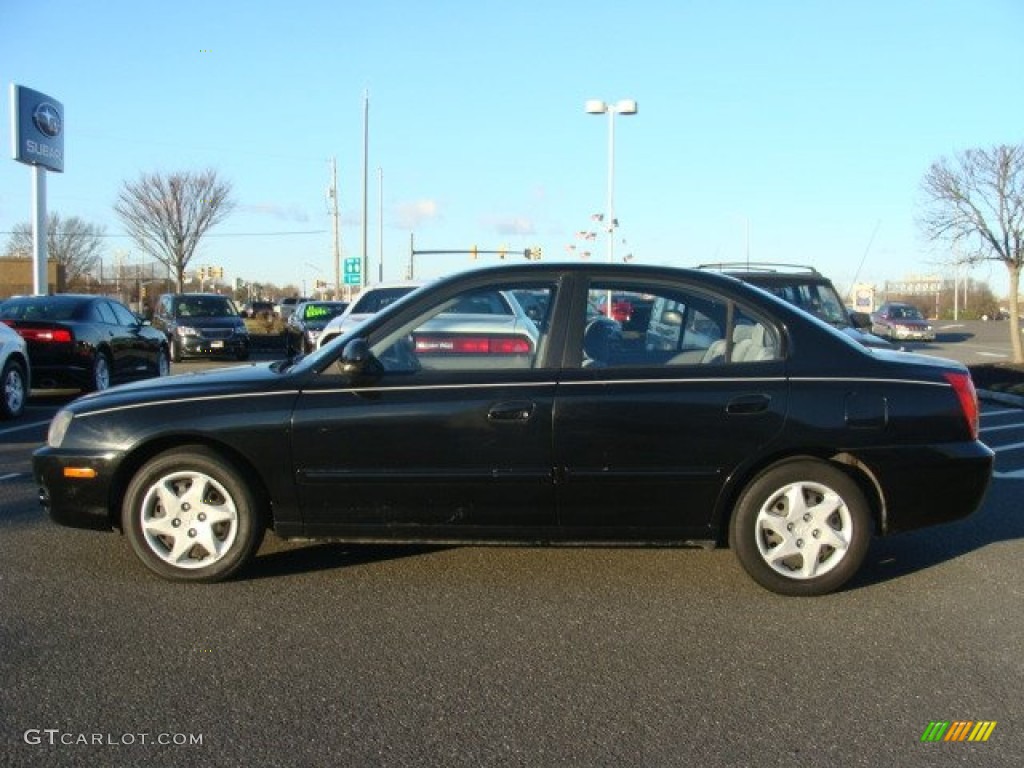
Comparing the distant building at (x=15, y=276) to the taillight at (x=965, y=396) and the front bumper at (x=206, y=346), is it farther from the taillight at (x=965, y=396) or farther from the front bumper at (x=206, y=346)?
the taillight at (x=965, y=396)

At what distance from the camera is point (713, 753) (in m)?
3.18

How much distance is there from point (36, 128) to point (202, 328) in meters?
7.70

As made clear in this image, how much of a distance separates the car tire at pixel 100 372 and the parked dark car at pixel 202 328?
8.22m

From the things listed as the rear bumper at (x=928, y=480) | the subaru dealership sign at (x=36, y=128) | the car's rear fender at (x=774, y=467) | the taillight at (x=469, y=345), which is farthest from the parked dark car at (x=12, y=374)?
the subaru dealership sign at (x=36, y=128)

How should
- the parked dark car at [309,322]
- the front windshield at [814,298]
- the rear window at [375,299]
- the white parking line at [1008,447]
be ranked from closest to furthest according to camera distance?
the white parking line at [1008,447]
the front windshield at [814,298]
the rear window at [375,299]
the parked dark car at [309,322]

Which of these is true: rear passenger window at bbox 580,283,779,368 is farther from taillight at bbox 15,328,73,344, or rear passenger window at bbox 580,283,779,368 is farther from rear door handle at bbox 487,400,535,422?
taillight at bbox 15,328,73,344

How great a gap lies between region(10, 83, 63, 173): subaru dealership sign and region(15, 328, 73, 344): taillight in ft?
43.6

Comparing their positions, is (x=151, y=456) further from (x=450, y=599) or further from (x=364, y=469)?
(x=450, y=599)

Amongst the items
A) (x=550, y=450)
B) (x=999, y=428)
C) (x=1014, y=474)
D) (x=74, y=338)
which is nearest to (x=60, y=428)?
(x=550, y=450)

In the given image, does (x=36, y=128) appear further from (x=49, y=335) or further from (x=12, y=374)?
(x=12, y=374)

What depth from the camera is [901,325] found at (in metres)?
33.6

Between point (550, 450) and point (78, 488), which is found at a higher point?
point (550, 450)

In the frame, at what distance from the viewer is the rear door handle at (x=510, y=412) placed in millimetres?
4605

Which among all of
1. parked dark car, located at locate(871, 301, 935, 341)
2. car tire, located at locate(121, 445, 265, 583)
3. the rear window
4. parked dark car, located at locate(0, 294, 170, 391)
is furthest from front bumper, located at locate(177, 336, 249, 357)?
parked dark car, located at locate(871, 301, 935, 341)
